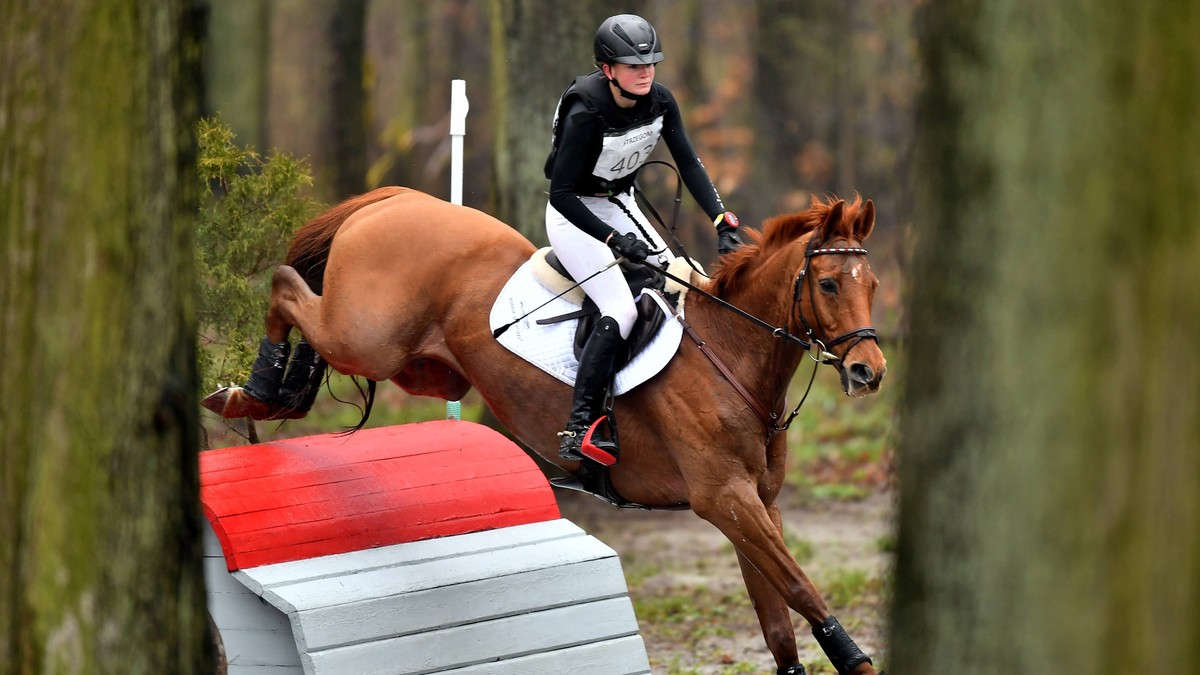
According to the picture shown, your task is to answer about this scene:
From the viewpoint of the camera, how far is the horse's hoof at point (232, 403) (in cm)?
684

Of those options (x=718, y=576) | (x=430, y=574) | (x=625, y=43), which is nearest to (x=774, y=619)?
(x=430, y=574)

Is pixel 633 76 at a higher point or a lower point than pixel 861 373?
higher

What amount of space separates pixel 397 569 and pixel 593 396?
106 centimetres

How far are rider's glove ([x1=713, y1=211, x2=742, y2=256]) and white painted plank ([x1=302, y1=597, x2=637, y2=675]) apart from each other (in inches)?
61.4

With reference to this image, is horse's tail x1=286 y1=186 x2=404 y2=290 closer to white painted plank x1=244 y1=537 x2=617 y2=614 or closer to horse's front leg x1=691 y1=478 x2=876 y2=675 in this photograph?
white painted plank x1=244 y1=537 x2=617 y2=614

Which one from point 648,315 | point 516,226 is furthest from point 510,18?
point 648,315

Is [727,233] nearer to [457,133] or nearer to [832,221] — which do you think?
[832,221]

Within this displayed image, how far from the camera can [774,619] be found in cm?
607

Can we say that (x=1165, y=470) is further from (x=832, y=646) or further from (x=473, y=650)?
(x=473, y=650)

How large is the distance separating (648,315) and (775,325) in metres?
0.54

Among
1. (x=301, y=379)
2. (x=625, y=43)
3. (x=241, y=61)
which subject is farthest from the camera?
(x=241, y=61)

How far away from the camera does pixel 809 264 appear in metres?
5.83

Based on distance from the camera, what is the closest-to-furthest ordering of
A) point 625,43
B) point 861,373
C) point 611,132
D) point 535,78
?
point 861,373 < point 625,43 < point 611,132 < point 535,78

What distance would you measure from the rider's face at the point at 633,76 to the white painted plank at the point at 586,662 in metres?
2.30
